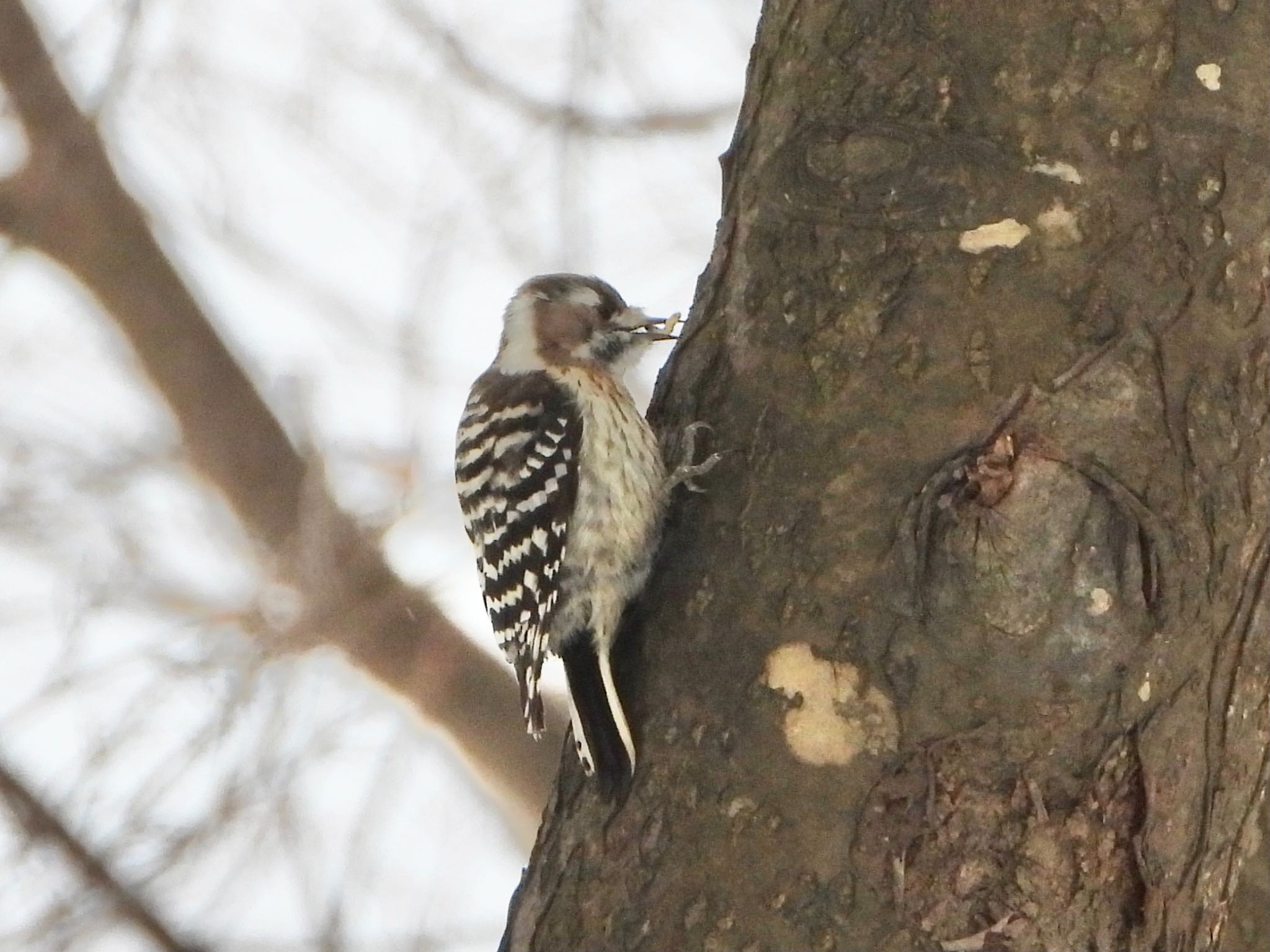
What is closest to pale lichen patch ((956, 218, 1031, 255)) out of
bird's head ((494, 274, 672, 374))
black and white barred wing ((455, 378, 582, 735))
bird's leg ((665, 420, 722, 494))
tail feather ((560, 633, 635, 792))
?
bird's leg ((665, 420, 722, 494))

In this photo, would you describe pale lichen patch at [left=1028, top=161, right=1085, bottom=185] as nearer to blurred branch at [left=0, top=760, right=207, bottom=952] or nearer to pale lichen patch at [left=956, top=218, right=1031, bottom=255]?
pale lichen patch at [left=956, top=218, right=1031, bottom=255]

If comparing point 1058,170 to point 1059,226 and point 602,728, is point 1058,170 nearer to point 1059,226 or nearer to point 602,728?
point 1059,226

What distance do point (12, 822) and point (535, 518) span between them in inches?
58.8

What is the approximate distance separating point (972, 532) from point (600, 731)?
0.78m

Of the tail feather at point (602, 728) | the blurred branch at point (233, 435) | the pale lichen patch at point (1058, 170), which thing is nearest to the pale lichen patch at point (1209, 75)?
the pale lichen patch at point (1058, 170)

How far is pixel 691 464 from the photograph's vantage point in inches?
123

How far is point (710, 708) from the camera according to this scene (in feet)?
8.80

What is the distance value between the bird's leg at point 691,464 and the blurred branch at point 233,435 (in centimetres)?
180

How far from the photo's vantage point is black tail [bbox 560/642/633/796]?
2.76 m

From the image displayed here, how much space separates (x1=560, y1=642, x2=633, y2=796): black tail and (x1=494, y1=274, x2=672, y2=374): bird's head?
1.33m

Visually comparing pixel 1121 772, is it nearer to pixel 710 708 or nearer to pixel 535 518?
pixel 710 708

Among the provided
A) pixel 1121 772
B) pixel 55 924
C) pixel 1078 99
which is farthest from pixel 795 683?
pixel 55 924

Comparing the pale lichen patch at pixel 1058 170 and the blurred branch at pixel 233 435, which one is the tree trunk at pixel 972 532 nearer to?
the pale lichen patch at pixel 1058 170

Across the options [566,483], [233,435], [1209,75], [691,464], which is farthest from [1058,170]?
[233,435]
